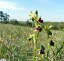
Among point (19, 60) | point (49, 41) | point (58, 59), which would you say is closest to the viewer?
point (49, 41)

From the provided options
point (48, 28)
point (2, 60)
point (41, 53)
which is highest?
point (48, 28)

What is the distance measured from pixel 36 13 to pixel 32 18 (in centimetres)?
3

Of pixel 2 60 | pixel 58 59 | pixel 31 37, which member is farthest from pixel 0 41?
pixel 2 60

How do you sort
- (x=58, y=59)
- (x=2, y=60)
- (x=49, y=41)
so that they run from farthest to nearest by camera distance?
(x=2, y=60), (x=58, y=59), (x=49, y=41)

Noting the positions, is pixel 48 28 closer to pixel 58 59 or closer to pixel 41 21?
pixel 41 21

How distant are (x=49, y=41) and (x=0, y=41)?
0.25 meters

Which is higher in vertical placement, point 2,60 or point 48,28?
point 48,28

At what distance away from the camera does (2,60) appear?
9.29 feet

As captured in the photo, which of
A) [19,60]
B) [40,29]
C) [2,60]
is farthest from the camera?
[2,60]

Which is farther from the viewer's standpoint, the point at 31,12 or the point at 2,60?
the point at 2,60

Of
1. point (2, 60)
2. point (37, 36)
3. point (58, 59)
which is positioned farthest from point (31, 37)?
point (2, 60)

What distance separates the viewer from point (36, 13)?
4.24 feet

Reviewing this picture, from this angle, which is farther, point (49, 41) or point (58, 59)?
point (58, 59)

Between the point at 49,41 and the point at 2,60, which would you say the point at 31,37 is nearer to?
the point at 49,41
